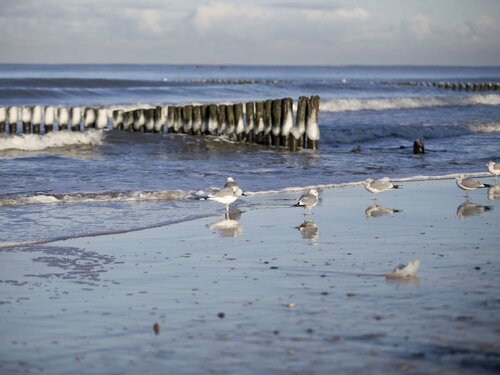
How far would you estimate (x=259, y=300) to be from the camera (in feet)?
22.0

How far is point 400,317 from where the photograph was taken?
6098 mm

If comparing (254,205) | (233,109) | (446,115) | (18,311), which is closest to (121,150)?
(233,109)

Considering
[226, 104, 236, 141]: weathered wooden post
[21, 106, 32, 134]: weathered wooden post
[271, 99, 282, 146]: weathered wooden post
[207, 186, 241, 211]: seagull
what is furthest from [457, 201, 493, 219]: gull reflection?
[21, 106, 32, 134]: weathered wooden post

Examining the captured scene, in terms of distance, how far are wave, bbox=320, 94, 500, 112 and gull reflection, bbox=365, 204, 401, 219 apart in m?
29.4

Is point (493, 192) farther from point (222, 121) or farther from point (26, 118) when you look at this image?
point (26, 118)

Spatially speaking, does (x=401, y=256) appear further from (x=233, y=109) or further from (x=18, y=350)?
(x=233, y=109)

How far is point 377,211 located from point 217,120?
12.2 m

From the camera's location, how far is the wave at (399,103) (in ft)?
138

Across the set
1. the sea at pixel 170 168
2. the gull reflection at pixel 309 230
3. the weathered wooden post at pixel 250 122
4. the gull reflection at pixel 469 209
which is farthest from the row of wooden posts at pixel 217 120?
the gull reflection at pixel 309 230

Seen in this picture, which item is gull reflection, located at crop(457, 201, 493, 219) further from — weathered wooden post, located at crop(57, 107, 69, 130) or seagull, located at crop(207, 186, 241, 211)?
weathered wooden post, located at crop(57, 107, 69, 130)

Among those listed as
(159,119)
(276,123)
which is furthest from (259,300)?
(159,119)

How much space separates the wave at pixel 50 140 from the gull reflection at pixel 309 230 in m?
11.3

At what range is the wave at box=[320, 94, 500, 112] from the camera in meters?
41.9

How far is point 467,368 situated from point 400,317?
1.07 m
